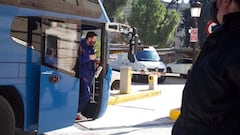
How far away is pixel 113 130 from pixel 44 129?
9.62 ft

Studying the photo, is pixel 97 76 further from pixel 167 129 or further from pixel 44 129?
pixel 167 129

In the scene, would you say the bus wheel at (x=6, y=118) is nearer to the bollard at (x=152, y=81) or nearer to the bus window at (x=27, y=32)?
the bus window at (x=27, y=32)

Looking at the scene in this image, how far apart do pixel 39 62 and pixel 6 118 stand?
0.92 metres

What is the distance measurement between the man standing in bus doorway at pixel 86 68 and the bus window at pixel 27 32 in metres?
1.55

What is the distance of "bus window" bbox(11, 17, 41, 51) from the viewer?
18.8 ft

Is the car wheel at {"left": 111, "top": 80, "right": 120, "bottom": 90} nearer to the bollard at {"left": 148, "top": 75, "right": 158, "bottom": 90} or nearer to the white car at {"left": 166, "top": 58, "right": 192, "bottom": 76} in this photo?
the bollard at {"left": 148, "top": 75, "right": 158, "bottom": 90}

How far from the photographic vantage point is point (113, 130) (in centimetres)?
888

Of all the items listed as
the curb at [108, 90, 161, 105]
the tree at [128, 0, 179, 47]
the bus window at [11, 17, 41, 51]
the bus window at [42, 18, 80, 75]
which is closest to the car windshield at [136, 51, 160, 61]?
the curb at [108, 90, 161, 105]

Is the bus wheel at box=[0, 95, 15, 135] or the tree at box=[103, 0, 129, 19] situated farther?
the tree at box=[103, 0, 129, 19]

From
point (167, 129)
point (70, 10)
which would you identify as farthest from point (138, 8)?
point (70, 10)

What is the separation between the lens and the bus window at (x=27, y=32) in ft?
18.8

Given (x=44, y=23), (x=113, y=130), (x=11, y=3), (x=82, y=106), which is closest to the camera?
(x=11, y=3)

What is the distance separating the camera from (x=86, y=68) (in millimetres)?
7684

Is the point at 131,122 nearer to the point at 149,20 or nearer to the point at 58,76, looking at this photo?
the point at 58,76
